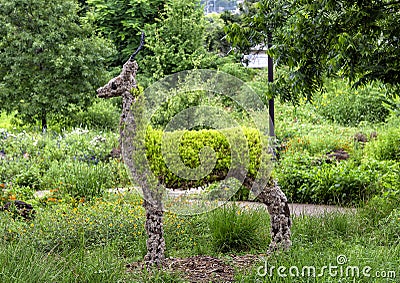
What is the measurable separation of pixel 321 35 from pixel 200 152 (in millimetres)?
1413

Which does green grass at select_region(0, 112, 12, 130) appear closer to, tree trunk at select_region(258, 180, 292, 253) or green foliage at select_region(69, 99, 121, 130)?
green foliage at select_region(69, 99, 121, 130)

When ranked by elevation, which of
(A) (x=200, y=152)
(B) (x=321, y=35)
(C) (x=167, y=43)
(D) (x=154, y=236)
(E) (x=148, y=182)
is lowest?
(D) (x=154, y=236)

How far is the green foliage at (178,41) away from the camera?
50.1 feet

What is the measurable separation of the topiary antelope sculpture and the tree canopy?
40.1 inches

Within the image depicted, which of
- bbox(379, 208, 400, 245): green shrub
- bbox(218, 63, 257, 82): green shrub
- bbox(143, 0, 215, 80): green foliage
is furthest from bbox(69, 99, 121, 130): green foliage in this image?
bbox(379, 208, 400, 245): green shrub

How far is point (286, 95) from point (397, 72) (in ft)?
2.91

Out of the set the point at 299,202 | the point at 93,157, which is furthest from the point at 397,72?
the point at 93,157

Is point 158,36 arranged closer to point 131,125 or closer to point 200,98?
point 200,98

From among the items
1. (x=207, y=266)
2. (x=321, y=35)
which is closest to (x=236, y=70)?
(x=207, y=266)

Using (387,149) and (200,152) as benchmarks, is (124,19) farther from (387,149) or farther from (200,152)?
(200,152)

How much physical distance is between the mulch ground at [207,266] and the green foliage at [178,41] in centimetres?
1066

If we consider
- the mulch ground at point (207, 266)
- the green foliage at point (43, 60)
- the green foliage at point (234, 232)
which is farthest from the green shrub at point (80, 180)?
the green foliage at point (43, 60)

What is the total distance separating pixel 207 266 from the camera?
4.68 m

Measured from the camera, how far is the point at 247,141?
449 cm
